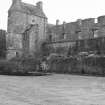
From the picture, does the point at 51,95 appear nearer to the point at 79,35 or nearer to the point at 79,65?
the point at 79,65

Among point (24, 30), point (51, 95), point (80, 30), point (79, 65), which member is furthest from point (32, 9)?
point (51, 95)

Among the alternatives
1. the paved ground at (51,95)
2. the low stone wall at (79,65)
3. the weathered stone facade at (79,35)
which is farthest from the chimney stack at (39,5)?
the paved ground at (51,95)

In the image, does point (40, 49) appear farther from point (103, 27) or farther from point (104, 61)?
point (104, 61)

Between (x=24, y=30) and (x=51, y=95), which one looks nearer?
(x=51, y=95)

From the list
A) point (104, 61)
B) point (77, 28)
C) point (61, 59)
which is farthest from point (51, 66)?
point (77, 28)

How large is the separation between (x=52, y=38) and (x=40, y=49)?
622cm

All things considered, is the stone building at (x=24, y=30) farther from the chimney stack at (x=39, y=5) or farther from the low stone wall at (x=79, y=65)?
the low stone wall at (x=79, y=65)

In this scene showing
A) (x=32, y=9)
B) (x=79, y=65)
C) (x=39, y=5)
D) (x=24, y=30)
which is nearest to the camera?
(x=79, y=65)

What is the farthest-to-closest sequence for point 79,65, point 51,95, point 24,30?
point 24,30 < point 79,65 < point 51,95

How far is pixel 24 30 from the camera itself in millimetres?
36562

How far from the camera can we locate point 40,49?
36344 millimetres

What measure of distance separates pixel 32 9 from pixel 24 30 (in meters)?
5.31

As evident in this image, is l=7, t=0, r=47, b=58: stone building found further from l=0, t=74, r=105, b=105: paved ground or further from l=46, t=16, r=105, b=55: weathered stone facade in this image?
l=0, t=74, r=105, b=105: paved ground

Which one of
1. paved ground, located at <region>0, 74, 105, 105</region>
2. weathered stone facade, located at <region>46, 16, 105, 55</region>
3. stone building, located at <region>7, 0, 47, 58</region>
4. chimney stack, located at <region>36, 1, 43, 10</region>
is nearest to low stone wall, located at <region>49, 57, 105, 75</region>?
weathered stone facade, located at <region>46, 16, 105, 55</region>
